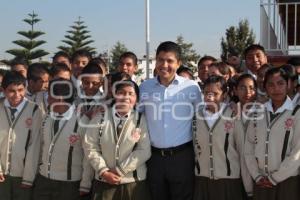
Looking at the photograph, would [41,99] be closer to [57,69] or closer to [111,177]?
[57,69]

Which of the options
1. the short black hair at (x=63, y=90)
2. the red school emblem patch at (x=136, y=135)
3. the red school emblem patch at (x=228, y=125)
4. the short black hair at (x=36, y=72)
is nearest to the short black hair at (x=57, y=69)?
the short black hair at (x=36, y=72)

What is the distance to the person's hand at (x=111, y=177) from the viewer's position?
4.17 m

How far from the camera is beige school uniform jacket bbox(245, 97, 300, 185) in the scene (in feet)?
13.1

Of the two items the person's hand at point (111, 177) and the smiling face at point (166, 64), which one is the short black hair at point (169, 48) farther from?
the person's hand at point (111, 177)

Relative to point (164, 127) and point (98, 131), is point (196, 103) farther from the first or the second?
point (98, 131)

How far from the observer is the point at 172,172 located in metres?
4.38

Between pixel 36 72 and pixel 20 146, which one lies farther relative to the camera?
pixel 36 72

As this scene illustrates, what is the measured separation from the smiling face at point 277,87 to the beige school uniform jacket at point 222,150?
418 mm

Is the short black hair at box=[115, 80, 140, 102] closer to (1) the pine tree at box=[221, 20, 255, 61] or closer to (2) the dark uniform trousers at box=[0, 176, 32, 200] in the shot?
(2) the dark uniform trousers at box=[0, 176, 32, 200]

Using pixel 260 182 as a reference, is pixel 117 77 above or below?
above

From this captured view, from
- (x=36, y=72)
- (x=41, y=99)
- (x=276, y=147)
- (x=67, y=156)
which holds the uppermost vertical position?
(x=36, y=72)

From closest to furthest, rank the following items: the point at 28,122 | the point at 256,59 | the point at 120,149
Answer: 1. the point at 120,149
2. the point at 28,122
3. the point at 256,59

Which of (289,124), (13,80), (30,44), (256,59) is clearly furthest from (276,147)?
(30,44)

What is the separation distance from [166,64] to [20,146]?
163 centimetres
